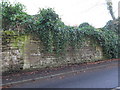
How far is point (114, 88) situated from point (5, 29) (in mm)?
5357

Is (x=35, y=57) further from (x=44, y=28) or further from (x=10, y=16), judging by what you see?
(x=10, y=16)

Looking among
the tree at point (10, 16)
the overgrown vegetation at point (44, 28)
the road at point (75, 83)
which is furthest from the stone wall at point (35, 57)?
the road at point (75, 83)

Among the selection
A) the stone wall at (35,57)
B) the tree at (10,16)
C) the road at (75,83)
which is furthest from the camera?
the tree at (10,16)

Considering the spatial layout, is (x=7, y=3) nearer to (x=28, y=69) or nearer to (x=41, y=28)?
(x=41, y=28)

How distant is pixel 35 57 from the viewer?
6.52 metres

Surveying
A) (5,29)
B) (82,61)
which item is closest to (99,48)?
(82,61)

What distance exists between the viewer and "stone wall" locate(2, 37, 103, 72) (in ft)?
18.6

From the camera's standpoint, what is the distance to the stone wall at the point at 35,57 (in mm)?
5680

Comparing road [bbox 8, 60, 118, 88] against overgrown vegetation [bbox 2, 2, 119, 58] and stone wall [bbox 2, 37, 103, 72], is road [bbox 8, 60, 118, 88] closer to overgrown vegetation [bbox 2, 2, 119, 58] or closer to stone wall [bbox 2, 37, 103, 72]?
stone wall [bbox 2, 37, 103, 72]

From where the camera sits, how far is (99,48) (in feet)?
32.9

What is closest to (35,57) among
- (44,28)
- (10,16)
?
(44,28)

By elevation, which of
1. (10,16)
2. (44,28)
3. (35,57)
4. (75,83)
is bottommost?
(75,83)

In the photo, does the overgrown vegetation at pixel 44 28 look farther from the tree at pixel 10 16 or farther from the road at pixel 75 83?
the road at pixel 75 83

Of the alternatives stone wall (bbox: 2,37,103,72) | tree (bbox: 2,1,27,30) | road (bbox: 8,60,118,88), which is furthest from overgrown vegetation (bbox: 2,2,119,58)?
road (bbox: 8,60,118,88)
